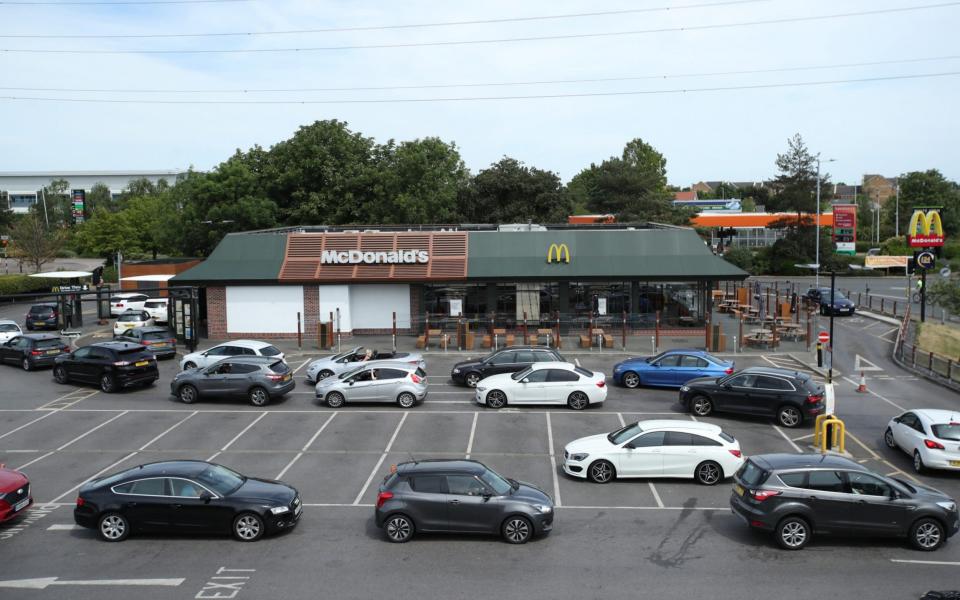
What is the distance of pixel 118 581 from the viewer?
1251cm

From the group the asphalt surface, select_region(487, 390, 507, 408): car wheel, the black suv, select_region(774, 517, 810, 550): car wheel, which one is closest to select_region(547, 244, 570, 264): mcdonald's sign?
the asphalt surface

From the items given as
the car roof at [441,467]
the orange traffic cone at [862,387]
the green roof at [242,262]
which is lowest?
the orange traffic cone at [862,387]

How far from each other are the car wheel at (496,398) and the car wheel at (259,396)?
7.43 metres

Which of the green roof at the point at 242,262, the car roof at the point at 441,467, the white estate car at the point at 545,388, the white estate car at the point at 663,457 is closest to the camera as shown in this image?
the car roof at the point at 441,467

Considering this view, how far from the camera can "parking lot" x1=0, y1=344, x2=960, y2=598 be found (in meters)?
13.0

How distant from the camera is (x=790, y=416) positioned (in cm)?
2270

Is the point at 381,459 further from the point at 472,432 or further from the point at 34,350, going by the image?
the point at 34,350

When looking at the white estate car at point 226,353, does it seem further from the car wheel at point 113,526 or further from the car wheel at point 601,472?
the car wheel at point 601,472

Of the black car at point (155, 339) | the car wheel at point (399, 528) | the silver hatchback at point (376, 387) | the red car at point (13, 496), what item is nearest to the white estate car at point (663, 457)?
the car wheel at point (399, 528)

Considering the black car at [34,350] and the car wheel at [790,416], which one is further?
the black car at [34,350]

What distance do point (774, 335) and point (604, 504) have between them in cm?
2256

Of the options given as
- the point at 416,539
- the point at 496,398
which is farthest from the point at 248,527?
the point at 496,398

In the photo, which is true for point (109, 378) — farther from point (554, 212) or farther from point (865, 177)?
point (865, 177)

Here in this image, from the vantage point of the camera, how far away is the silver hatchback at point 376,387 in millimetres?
24953
